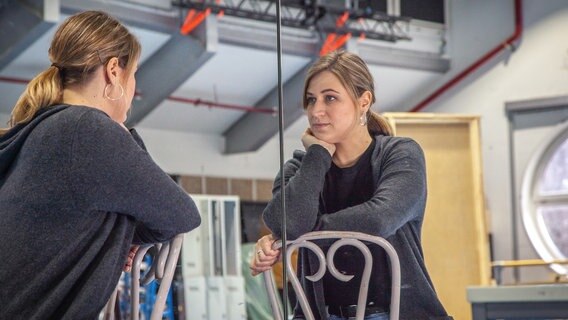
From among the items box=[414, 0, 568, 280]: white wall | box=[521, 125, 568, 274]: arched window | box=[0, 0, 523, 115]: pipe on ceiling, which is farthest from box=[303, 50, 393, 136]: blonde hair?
box=[521, 125, 568, 274]: arched window

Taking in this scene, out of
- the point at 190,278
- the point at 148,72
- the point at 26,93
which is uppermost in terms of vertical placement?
the point at 148,72

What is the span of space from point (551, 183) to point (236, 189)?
2068 mm

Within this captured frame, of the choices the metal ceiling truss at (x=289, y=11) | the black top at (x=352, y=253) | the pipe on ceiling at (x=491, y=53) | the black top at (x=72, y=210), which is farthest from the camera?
the metal ceiling truss at (x=289, y=11)

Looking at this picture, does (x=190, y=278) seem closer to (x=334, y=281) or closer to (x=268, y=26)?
(x=268, y=26)

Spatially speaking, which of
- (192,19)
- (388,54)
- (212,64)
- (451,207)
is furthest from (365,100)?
(212,64)

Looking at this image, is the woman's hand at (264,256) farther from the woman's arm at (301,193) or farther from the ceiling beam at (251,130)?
the ceiling beam at (251,130)

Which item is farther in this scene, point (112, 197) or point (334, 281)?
point (334, 281)

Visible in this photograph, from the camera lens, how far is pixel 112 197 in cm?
102

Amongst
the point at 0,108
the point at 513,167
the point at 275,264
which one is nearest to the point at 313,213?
the point at 275,264

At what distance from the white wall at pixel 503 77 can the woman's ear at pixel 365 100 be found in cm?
30

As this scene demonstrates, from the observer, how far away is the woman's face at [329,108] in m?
1.29

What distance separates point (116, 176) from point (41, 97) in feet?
0.47

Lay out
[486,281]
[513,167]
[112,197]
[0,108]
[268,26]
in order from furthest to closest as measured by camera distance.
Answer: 1. [268,26]
2. [513,167]
3. [486,281]
4. [0,108]
5. [112,197]

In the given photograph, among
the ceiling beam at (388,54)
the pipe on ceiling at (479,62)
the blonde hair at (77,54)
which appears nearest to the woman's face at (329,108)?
the blonde hair at (77,54)
